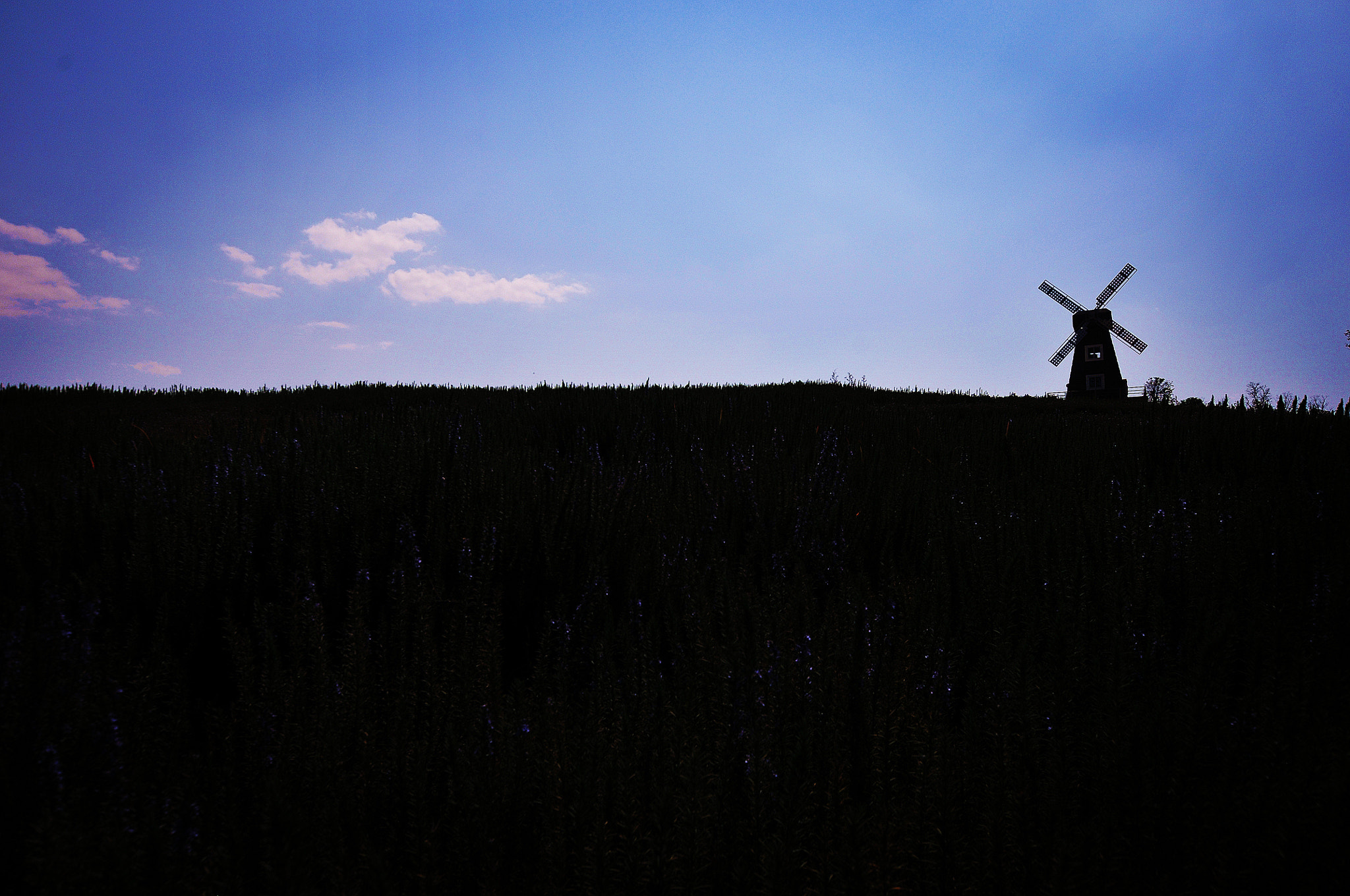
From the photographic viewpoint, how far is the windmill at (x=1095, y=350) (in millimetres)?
30469

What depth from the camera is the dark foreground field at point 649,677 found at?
3.44 ft

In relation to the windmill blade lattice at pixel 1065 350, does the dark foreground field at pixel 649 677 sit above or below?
below

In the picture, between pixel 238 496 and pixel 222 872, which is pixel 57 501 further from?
pixel 222 872

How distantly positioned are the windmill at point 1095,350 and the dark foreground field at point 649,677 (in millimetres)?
31882

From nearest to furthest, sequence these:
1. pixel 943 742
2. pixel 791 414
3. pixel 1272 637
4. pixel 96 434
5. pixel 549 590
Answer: pixel 943 742 < pixel 1272 637 < pixel 549 590 < pixel 96 434 < pixel 791 414

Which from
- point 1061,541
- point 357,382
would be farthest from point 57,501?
point 357,382

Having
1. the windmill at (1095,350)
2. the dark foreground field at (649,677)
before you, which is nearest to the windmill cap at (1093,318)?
the windmill at (1095,350)

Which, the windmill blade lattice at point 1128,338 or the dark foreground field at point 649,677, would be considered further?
the windmill blade lattice at point 1128,338

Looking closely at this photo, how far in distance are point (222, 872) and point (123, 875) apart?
15 cm

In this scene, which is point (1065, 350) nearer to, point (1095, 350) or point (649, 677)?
point (1095, 350)

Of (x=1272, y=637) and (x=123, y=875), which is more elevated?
(x=1272, y=637)

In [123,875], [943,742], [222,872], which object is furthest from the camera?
[943,742]

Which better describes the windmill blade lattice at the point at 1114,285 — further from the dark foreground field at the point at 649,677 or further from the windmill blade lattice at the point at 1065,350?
the dark foreground field at the point at 649,677

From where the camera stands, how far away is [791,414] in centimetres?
541
